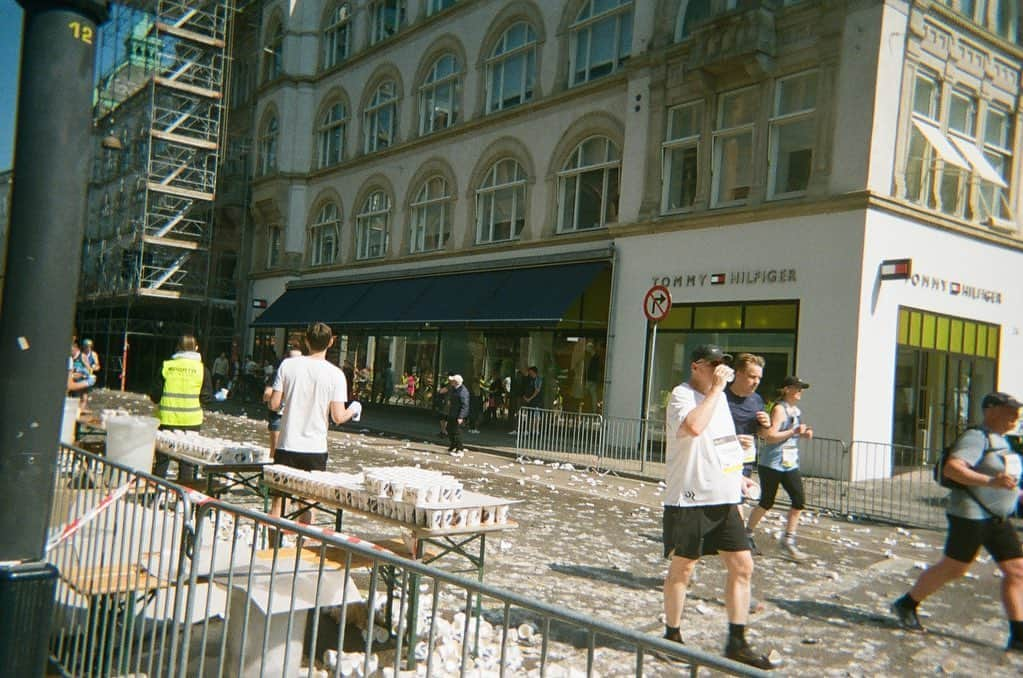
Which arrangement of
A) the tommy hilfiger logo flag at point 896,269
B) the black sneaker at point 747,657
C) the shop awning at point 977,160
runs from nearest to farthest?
the black sneaker at point 747,657 → the tommy hilfiger logo flag at point 896,269 → the shop awning at point 977,160

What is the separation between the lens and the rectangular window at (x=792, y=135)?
16.2m

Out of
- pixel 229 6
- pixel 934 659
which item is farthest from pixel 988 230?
pixel 229 6

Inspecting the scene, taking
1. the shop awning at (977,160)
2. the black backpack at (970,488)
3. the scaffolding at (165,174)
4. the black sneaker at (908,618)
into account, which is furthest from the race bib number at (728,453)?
the scaffolding at (165,174)

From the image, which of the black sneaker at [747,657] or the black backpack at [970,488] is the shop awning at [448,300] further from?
the black sneaker at [747,657]

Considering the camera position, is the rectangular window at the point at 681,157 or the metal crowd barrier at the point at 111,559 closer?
the metal crowd barrier at the point at 111,559

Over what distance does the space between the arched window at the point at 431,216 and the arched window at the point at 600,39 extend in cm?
641

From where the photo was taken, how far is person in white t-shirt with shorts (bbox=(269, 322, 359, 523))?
682 centimetres

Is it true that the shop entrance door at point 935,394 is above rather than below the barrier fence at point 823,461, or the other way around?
above

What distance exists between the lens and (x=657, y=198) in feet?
61.9

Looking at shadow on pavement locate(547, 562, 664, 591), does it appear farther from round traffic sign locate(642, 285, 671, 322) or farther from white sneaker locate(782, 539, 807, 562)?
round traffic sign locate(642, 285, 671, 322)

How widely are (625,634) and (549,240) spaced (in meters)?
19.9

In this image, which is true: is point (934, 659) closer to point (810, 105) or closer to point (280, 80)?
point (810, 105)

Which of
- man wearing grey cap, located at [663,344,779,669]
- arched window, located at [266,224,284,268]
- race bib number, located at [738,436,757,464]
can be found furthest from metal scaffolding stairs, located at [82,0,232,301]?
man wearing grey cap, located at [663,344,779,669]

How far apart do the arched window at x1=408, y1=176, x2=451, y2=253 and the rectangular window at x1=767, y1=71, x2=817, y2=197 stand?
464 inches
